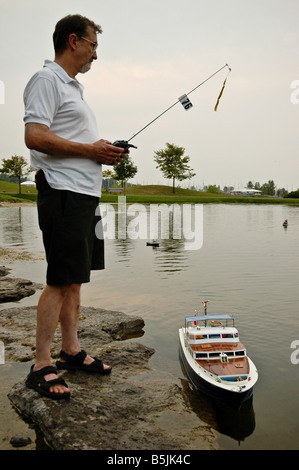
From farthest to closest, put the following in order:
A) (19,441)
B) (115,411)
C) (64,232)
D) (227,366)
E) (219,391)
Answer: (227,366) → (219,391) → (115,411) → (19,441) → (64,232)

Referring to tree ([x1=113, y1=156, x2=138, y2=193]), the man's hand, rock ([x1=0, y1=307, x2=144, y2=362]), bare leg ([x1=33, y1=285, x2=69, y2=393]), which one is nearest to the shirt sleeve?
the man's hand

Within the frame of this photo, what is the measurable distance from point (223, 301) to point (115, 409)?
9.46 metres

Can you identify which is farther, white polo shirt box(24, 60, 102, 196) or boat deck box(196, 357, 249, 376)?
boat deck box(196, 357, 249, 376)

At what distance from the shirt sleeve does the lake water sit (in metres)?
3.06

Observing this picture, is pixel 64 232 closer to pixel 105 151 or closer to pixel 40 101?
pixel 105 151

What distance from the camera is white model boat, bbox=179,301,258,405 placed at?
668 cm

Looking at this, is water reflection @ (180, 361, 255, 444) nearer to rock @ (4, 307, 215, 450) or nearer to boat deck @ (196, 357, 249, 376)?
rock @ (4, 307, 215, 450)

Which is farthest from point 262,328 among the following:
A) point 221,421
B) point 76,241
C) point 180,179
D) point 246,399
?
point 180,179

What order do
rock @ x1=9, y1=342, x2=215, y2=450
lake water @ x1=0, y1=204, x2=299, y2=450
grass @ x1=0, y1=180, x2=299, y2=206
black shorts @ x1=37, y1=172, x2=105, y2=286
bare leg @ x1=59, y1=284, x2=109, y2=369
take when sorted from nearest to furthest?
black shorts @ x1=37, y1=172, x2=105, y2=286 < rock @ x1=9, y1=342, x2=215, y2=450 < bare leg @ x1=59, y1=284, x2=109, y2=369 < lake water @ x1=0, y1=204, x2=299, y2=450 < grass @ x1=0, y1=180, x2=299, y2=206

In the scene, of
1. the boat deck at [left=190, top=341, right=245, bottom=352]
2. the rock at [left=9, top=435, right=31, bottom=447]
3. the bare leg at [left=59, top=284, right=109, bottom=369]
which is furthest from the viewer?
the boat deck at [left=190, top=341, right=245, bottom=352]

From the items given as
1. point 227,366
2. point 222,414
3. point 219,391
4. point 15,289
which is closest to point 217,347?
point 227,366

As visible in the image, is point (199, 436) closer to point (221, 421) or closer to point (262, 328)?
point (221, 421)

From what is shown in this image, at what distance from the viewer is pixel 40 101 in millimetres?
3703

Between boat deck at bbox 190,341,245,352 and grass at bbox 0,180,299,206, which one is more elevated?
grass at bbox 0,180,299,206
